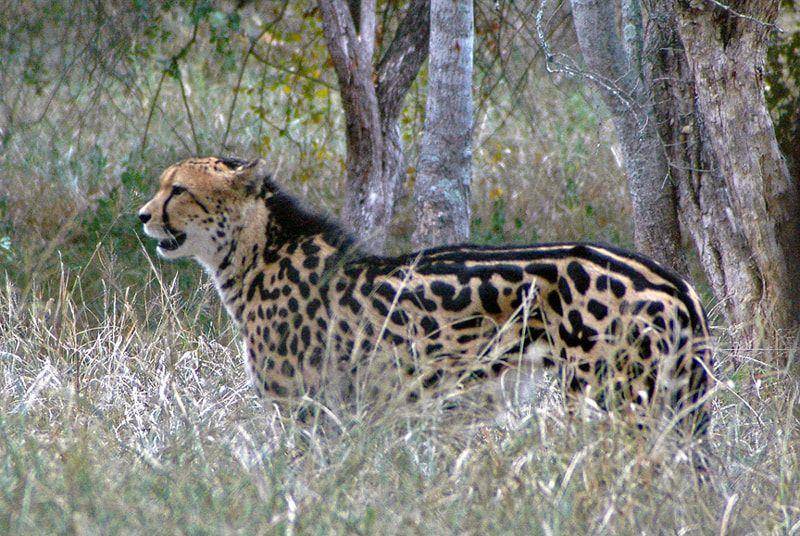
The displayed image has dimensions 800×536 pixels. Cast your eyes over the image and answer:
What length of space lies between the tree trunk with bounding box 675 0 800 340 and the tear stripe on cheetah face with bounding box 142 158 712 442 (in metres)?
1.37

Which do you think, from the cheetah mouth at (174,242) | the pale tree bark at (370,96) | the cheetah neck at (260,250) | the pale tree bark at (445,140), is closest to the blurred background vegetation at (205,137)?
the pale tree bark at (370,96)

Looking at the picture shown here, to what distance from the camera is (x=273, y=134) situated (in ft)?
34.3

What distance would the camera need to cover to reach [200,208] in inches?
175

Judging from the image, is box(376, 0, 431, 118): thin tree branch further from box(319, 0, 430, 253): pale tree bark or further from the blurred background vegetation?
the blurred background vegetation

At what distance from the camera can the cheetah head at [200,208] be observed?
441cm

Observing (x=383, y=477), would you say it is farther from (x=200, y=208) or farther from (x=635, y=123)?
(x=635, y=123)

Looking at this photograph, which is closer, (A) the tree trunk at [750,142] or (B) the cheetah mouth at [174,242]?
(B) the cheetah mouth at [174,242]

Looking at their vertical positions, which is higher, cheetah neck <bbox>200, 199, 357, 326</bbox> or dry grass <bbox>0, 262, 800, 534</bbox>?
cheetah neck <bbox>200, 199, 357, 326</bbox>

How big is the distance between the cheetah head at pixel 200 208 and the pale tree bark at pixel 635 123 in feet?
5.94

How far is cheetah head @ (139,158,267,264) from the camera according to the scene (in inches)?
174

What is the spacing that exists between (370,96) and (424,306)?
251 cm

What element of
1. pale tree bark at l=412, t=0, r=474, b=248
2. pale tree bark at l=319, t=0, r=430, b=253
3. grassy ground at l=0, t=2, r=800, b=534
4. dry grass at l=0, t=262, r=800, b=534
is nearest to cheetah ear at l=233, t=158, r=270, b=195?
grassy ground at l=0, t=2, r=800, b=534

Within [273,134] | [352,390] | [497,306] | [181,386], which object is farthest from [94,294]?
[273,134]

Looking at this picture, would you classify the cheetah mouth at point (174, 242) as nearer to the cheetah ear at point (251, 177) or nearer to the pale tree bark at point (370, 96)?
the cheetah ear at point (251, 177)
